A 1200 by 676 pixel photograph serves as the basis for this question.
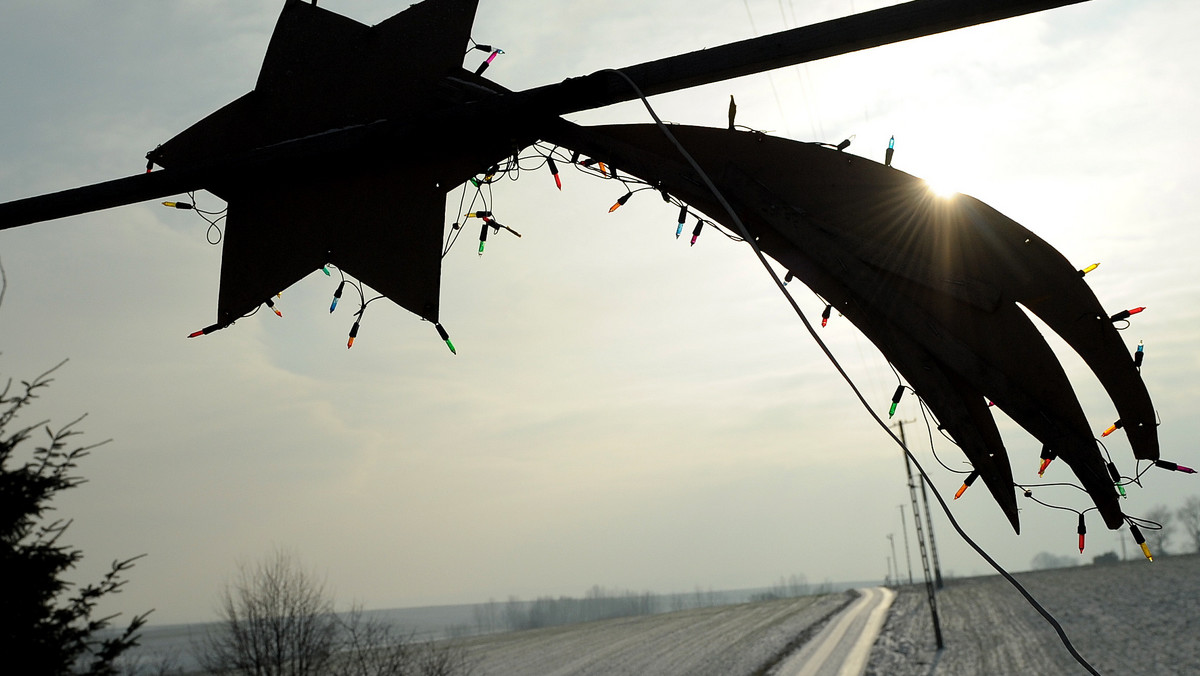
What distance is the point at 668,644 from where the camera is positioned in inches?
1997

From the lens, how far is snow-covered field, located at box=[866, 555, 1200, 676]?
28.1 metres

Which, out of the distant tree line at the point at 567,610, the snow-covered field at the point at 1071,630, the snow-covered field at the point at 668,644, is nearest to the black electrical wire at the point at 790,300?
the snow-covered field at the point at 1071,630

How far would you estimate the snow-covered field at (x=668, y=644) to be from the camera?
40.6m

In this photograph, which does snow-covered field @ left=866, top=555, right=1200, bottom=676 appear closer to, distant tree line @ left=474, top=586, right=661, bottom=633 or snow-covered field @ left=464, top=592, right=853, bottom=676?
snow-covered field @ left=464, top=592, right=853, bottom=676

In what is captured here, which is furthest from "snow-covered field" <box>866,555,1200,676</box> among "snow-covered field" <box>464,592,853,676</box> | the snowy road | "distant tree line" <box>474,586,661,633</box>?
"distant tree line" <box>474,586,661,633</box>

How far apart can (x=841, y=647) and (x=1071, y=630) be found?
9906 mm

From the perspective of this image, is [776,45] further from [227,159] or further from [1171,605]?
[1171,605]

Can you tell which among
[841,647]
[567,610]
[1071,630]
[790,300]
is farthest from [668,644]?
[567,610]

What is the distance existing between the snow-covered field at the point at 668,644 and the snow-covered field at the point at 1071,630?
6348 mm

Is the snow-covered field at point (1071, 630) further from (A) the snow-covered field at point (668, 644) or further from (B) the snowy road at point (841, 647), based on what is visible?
(A) the snow-covered field at point (668, 644)

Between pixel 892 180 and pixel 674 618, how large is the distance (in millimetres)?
73309

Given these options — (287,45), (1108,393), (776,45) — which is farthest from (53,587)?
(1108,393)

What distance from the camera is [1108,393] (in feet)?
8.32

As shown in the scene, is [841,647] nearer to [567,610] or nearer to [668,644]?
[668,644]
